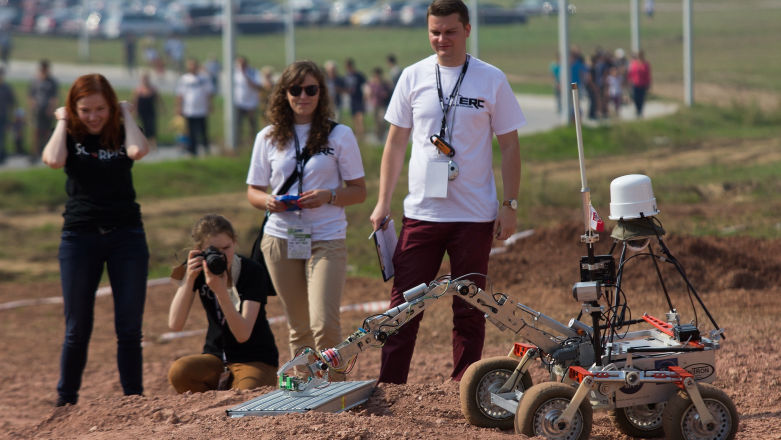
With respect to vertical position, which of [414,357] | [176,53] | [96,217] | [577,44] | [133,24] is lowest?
[414,357]

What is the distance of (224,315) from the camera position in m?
6.38

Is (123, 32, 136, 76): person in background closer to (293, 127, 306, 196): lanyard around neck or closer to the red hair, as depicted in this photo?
the red hair

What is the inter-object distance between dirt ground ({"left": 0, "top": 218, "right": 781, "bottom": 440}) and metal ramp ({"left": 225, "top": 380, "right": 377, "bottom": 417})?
88mm

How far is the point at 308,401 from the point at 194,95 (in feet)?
54.1

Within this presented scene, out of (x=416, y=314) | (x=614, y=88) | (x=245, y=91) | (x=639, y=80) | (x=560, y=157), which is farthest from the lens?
(x=639, y=80)

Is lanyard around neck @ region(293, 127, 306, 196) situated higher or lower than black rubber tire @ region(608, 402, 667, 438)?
higher

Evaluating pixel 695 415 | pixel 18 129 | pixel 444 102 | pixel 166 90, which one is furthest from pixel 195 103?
pixel 695 415

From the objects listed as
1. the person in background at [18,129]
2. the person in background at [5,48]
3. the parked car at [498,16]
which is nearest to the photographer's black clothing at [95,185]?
the person in background at [18,129]

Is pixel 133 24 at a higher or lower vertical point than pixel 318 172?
higher

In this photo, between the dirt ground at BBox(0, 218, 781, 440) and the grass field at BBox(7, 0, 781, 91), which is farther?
the grass field at BBox(7, 0, 781, 91)

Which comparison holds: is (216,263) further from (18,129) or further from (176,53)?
(176,53)

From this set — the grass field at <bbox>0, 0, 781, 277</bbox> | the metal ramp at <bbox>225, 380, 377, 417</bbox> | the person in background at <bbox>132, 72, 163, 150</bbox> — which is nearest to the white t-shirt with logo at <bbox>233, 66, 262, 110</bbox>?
the grass field at <bbox>0, 0, 781, 277</bbox>

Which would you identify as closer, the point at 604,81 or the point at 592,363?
the point at 592,363

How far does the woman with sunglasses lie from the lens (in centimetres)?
636
